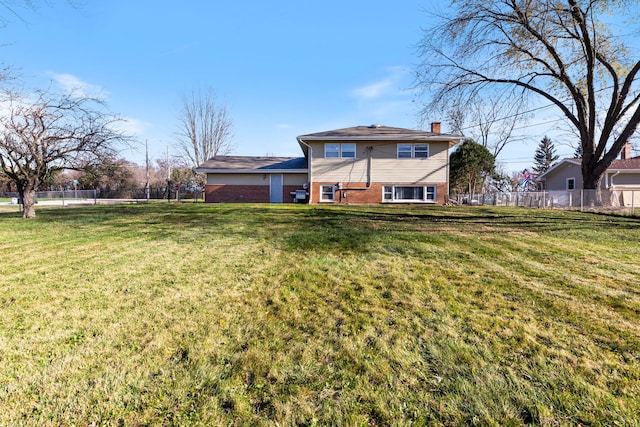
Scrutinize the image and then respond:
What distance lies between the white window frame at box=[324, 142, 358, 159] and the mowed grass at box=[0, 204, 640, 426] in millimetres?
15374

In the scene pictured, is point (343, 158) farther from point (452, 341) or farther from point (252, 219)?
point (452, 341)

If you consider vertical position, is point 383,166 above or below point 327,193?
above

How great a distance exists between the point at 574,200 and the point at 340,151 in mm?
13409

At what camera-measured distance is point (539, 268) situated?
4.98 m

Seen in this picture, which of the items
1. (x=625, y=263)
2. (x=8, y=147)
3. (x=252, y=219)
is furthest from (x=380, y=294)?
(x=8, y=147)

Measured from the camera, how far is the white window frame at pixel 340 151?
20522 millimetres

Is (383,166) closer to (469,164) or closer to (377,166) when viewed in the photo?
(377,166)

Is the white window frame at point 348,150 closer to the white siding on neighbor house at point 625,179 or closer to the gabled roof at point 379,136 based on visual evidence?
the gabled roof at point 379,136

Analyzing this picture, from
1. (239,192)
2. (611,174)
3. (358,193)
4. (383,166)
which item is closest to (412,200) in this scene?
(383,166)

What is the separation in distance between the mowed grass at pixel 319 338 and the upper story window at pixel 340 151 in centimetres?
1538

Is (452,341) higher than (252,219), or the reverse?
(252,219)

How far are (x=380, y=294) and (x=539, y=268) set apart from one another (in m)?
2.90

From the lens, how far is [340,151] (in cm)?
2059

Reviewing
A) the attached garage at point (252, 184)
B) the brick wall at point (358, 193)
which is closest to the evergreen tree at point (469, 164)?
the brick wall at point (358, 193)
